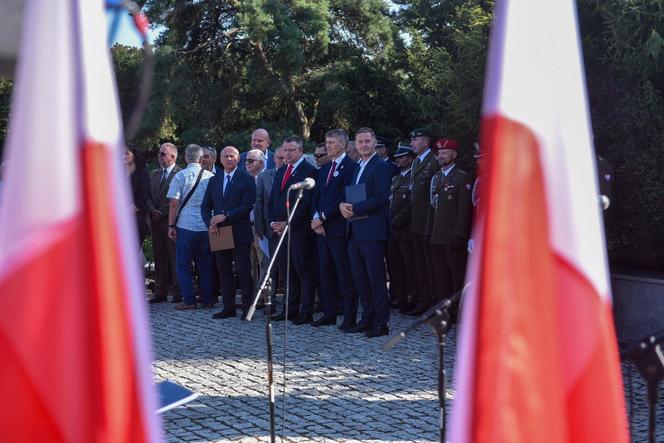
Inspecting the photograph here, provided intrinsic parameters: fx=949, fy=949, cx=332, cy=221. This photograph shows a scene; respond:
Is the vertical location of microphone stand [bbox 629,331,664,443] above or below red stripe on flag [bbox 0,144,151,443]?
below

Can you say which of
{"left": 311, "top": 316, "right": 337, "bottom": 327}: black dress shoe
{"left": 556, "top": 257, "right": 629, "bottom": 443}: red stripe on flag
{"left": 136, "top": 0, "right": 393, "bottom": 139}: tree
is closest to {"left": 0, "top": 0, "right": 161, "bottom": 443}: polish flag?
{"left": 556, "top": 257, "right": 629, "bottom": 443}: red stripe on flag

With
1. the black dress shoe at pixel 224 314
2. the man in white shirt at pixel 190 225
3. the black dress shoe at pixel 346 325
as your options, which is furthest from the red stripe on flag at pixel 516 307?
the man in white shirt at pixel 190 225

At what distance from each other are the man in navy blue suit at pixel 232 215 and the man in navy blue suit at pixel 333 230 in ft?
3.47

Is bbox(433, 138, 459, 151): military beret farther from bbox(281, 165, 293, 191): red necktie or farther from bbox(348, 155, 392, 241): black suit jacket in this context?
bbox(281, 165, 293, 191): red necktie

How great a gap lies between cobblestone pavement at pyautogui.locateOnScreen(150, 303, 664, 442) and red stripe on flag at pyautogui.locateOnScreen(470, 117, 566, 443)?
396 cm

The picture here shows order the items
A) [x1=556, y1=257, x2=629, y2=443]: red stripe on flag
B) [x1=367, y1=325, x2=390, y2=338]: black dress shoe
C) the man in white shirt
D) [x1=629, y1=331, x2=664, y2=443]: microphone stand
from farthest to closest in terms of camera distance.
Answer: the man in white shirt < [x1=367, y1=325, x2=390, y2=338]: black dress shoe < [x1=629, y1=331, x2=664, y2=443]: microphone stand < [x1=556, y1=257, x2=629, y2=443]: red stripe on flag

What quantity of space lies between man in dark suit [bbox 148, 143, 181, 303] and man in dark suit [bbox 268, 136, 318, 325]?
225 cm

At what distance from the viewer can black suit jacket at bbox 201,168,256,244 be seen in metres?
11.0

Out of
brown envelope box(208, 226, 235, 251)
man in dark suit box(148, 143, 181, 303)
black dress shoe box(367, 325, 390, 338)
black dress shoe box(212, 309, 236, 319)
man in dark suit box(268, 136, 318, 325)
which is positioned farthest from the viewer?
man in dark suit box(148, 143, 181, 303)

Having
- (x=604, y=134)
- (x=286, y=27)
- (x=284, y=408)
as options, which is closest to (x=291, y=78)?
(x=286, y=27)

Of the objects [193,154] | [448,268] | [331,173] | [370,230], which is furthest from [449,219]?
[193,154]

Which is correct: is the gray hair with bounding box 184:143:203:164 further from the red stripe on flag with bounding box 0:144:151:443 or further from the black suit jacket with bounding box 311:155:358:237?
the red stripe on flag with bounding box 0:144:151:443

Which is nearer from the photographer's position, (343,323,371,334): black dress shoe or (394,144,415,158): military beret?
(343,323,371,334): black dress shoe

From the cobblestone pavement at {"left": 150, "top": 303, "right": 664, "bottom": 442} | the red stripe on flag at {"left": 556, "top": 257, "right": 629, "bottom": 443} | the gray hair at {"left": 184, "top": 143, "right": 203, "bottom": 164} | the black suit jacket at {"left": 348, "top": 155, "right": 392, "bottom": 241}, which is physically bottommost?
the cobblestone pavement at {"left": 150, "top": 303, "right": 664, "bottom": 442}
